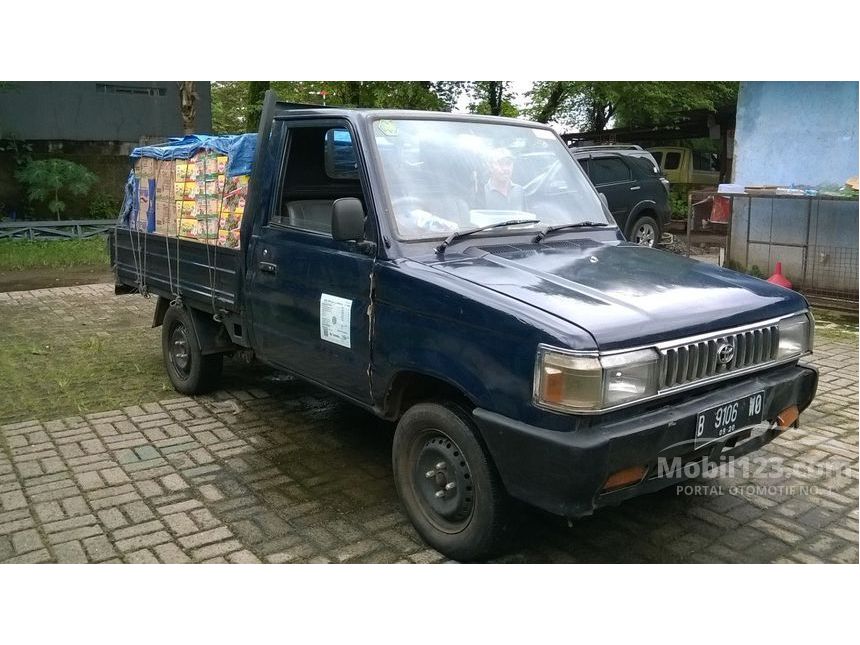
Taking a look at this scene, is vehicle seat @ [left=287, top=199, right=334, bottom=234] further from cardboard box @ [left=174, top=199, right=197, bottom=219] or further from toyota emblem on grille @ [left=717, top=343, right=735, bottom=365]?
toyota emblem on grille @ [left=717, top=343, right=735, bottom=365]

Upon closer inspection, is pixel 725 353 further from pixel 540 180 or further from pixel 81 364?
pixel 81 364

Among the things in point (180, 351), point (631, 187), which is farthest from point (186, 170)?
point (631, 187)

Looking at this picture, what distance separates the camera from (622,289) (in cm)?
336

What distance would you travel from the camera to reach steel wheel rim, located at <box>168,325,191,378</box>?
19.6ft

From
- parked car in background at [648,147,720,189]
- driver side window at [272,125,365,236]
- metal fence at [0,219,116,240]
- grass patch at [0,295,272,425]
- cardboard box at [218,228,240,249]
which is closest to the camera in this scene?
driver side window at [272,125,365,236]

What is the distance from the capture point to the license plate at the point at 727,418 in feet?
10.3

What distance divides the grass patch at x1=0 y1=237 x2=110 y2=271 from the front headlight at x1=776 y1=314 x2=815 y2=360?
38.5 feet

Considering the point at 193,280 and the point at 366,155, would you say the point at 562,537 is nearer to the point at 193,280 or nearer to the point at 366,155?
the point at 366,155

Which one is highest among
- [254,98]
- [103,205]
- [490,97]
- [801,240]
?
[490,97]

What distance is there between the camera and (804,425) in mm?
5211

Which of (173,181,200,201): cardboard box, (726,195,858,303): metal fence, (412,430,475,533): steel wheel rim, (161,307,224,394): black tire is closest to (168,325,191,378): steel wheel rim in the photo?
(161,307,224,394): black tire

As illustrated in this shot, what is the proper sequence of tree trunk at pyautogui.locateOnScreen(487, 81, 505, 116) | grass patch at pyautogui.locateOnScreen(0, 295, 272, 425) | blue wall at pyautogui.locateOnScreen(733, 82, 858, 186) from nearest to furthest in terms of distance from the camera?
1. grass patch at pyautogui.locateOnScreen(0, 295, 272, 425)
2. blue wall at pyautogui.locateOnScreen(733, 82, 858, 186)
3. tree trunk at pyautogui.locateOnScreen(487, 81, 505, 116)

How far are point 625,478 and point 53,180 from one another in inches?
669

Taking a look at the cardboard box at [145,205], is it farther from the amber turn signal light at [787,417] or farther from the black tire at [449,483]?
the amber turn signal light at [787,417]
